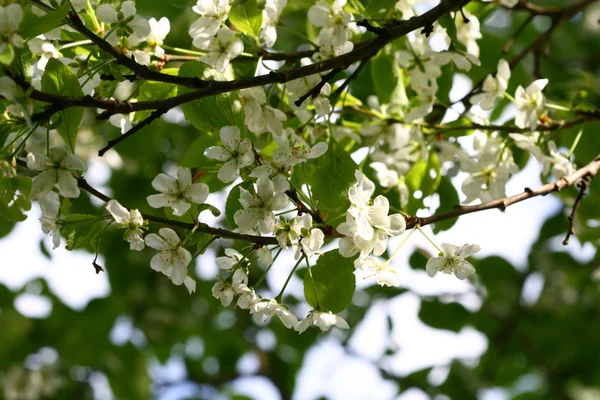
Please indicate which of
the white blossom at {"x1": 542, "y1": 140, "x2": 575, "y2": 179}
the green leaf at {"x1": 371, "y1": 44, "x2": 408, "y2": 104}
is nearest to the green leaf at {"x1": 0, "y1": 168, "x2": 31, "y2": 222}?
the green leaf at {"x1": 371, "y1": 44, "x2": 408, "y2": 104}

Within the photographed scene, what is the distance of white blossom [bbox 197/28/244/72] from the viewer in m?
1.36

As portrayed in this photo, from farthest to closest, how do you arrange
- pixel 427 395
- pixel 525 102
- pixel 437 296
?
1. pixel 427 395
2. pixel 437 296
3. pixel 525 102

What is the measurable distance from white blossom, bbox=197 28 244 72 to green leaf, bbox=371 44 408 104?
0.41 metres

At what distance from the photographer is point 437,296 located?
3.01 m

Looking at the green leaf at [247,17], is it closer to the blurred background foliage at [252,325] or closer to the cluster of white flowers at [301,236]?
the cluster of white flowers at [301,236]

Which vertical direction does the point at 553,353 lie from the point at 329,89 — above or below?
above

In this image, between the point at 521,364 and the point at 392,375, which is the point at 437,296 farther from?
the point at 521,364

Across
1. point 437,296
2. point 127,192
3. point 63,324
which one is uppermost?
point 437,296

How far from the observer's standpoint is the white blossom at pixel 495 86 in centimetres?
158

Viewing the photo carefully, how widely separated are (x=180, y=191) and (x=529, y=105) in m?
0.84

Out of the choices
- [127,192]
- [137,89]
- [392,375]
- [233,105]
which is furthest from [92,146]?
[233,105]

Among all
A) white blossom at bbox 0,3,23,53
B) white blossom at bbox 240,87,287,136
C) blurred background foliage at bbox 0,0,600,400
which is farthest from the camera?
blurred background foliage at bbox 0,0,600,400

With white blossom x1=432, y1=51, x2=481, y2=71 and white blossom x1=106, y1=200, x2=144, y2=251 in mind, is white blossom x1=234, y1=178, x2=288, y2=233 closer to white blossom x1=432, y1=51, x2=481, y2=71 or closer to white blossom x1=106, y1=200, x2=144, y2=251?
white blossom x1=106, y1=200, x2=144, y2=251

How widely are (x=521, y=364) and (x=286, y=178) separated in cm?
320
